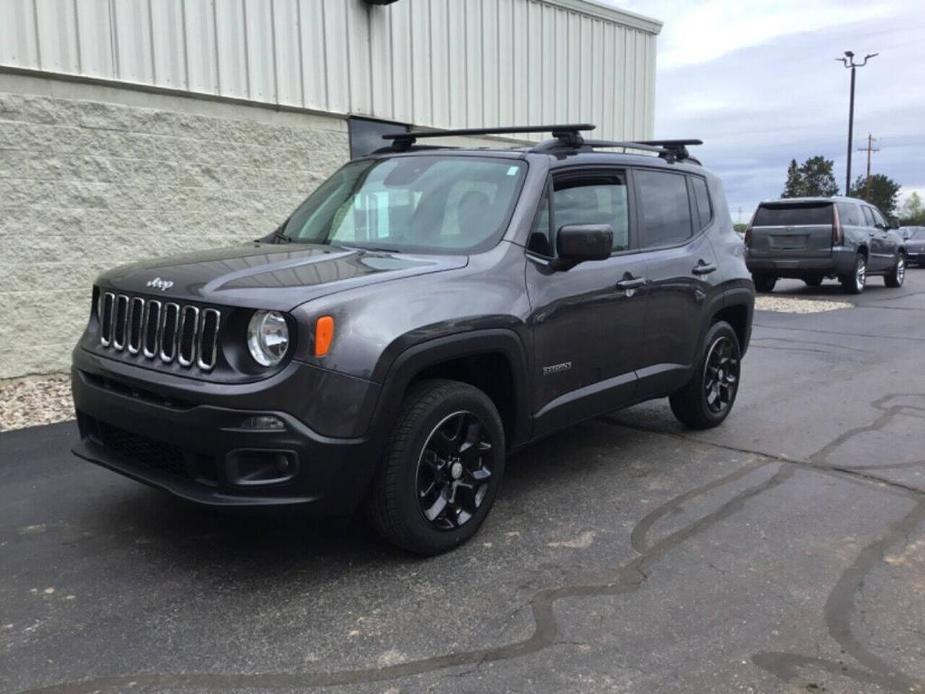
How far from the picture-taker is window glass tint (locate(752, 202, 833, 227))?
1606 centimetres

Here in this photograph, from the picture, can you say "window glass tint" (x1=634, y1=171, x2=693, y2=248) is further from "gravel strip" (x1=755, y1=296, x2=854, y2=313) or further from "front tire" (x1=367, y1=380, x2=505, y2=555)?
"gravel strip" (x1=755, y1=296, x2=854, y2=313)

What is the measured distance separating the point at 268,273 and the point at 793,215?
15.1 metres

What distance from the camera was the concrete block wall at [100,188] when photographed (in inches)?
278

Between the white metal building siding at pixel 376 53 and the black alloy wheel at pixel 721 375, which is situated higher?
the white metal building siding at pixel 376 53

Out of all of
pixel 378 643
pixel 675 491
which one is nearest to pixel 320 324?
pixel 378 643

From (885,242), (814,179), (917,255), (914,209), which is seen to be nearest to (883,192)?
(814,179)

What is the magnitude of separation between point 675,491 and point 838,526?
86 centimetres

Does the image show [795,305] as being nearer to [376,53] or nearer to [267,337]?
[376,53]

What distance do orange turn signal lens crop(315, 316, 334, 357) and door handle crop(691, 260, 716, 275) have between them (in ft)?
9.84

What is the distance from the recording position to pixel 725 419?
618 centimetres

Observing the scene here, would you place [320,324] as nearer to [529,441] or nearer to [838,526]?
[529,441]

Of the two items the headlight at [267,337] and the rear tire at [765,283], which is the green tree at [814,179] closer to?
the rear tire at [765,283]

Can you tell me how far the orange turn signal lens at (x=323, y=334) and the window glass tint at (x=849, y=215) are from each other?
1532 cm

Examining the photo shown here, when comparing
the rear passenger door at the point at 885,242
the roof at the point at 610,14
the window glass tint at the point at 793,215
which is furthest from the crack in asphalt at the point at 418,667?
the rear passenger door at the point at 885,242
